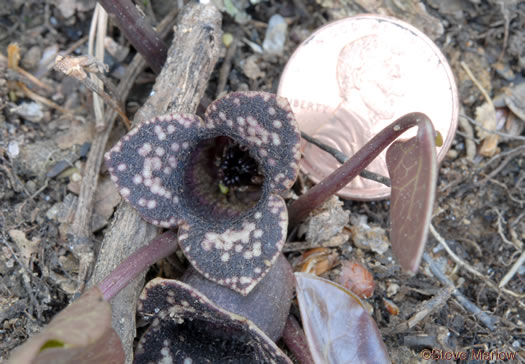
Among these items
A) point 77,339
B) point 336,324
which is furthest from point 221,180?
point 77,339

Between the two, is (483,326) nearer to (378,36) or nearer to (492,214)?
(492,214)

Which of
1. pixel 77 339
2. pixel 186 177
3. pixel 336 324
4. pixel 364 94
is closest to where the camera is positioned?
pixel 77 339

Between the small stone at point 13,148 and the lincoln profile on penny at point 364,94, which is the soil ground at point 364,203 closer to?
the small stone at point 13,148

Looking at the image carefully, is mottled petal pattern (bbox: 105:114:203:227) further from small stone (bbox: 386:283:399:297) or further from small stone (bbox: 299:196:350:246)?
small stone (bbox: 386:283:399:297)

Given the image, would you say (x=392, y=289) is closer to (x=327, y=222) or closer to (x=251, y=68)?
(x=327, y=222)

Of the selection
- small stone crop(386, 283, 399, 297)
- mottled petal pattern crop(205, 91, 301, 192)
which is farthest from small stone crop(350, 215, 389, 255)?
→ mottled petal pattern crop(205, 91, 301, 192)

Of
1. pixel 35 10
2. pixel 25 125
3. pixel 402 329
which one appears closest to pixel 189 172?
pixel 25 125
